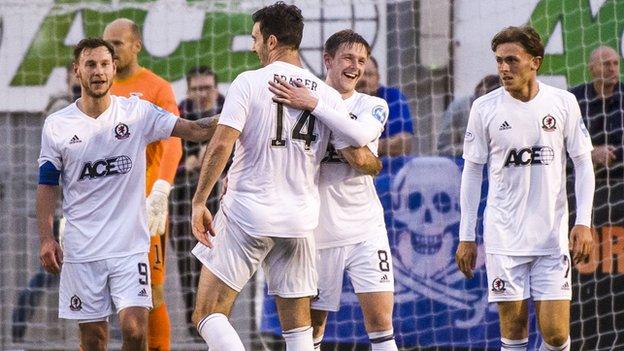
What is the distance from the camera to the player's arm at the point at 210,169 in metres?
6.95

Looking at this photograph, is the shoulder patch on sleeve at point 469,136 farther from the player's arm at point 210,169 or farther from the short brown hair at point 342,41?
the player's arm at point 210,169

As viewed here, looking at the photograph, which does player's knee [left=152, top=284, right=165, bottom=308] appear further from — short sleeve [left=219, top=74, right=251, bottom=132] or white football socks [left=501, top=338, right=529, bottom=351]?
white football socks [left=501, top=338, right=529, bottom=351]

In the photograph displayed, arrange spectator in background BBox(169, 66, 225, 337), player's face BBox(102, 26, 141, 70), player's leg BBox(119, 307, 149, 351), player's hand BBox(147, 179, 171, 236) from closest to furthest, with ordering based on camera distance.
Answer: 1. player's leg BBox(119, 307, 149, 351)
2. player's hand BBox(147, 179, 171, 236)
3. player's face BBox(102, 26, 141, 70)
4. spectator in background BBox(169, 66, 225, 337)

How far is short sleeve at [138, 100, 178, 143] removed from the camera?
26.0 feet

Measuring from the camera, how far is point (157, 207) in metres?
8.37

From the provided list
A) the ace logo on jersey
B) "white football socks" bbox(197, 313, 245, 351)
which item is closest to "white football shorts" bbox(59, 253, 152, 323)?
the ace logo on jersey

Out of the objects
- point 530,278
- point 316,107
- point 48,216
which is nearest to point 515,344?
point 530,278

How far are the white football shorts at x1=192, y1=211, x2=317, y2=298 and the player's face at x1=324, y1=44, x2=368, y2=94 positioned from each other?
1.08 m

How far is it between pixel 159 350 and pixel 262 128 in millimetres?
2040

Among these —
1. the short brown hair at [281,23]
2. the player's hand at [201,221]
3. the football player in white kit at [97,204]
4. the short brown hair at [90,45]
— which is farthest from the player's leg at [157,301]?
the short brown hair at [281,23]

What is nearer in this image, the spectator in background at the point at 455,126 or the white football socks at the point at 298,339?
the white football socks at the point at 298,339

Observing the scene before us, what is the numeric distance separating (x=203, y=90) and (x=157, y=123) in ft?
10.6

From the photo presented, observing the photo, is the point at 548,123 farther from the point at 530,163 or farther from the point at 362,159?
the point at 362,159

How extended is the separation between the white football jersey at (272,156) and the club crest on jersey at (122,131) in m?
0.88
